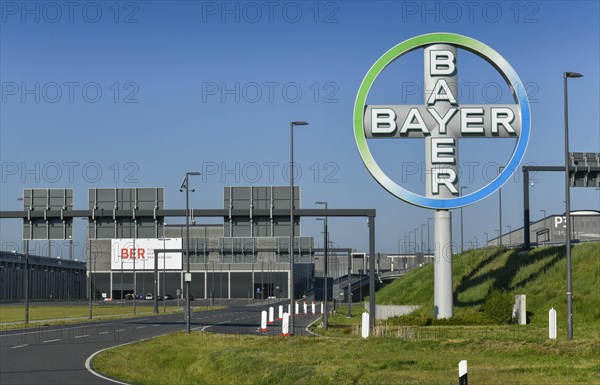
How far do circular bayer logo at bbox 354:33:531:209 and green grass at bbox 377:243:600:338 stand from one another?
27.3 feet

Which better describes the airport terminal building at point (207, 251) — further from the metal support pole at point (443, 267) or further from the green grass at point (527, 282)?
the green grass at point (527, 282)

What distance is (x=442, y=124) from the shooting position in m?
48.2

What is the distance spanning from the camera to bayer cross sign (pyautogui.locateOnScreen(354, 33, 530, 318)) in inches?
1896

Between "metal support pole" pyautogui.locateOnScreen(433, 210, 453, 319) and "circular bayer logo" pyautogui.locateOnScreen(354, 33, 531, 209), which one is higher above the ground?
"circular bayer logo" pyautogui.locateOnScreen(354, 33, 531, 209)

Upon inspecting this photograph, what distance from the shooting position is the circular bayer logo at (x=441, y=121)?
4816 centimetres

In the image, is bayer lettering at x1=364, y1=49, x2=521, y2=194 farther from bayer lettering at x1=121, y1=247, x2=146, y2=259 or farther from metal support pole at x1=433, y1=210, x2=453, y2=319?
bayer lettering at x1=121, y1=247, x2=146, y2=259

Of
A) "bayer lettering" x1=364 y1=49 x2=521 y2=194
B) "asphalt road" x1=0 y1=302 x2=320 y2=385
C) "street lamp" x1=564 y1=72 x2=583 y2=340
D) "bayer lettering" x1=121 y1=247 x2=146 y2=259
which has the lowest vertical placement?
"asphalt road" x1=0 y1=302 x2=320 y2=385

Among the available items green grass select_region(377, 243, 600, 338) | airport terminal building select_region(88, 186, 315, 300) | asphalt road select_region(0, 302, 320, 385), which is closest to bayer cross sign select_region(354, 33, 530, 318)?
airport terminal building select_region(88, 186, 315, 300)

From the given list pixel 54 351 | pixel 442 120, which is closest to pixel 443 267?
pixel 442 120

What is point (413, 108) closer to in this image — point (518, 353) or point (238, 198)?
point (238, 198)

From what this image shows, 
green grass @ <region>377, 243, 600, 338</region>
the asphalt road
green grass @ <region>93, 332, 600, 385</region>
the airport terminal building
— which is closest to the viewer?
green grass @ <region>93, 332, 600, 385</region>

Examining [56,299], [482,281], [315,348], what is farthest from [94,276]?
[315,348]

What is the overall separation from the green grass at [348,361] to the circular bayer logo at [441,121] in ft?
46.6

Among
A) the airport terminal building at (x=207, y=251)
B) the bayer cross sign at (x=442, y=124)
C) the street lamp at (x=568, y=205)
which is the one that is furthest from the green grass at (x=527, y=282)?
the airport terminal building at (x=207, y=251)
